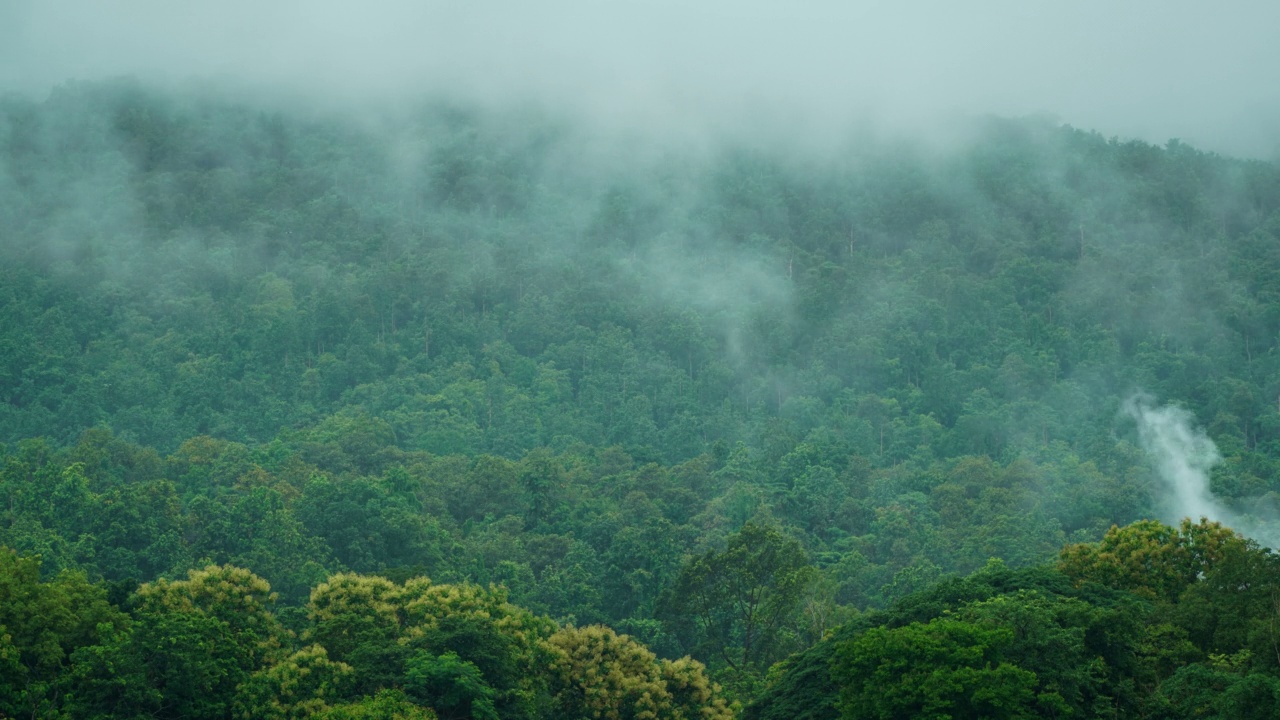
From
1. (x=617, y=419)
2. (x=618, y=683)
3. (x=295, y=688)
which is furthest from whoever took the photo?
(x=617, y=419)

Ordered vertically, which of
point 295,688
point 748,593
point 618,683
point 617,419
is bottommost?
point 295,688

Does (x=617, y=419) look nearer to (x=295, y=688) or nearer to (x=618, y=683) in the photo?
(x=618, y=683)

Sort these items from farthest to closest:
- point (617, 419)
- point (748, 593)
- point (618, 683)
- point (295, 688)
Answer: point (617, 419) < point (748, 593) < point (618, 683) < point (295, 688)

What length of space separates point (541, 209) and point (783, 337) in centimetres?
3179

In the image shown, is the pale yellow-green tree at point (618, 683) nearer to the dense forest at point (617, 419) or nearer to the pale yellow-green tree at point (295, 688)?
the dense forest at point (617, 419)

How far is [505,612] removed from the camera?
41.2m

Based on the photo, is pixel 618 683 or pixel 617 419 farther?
pixel 617 419

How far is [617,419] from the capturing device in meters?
95.1

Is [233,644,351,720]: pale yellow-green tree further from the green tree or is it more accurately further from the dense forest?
the green tree

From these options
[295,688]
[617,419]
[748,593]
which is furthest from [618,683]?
[617,419]

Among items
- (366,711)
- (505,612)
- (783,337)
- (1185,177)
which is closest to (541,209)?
(783,337)

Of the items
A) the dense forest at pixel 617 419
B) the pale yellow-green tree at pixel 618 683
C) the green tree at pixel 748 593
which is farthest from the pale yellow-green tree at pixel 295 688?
the green tree at pixel 748 593

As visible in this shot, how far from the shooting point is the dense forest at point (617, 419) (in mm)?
34625

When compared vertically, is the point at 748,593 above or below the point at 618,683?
above
